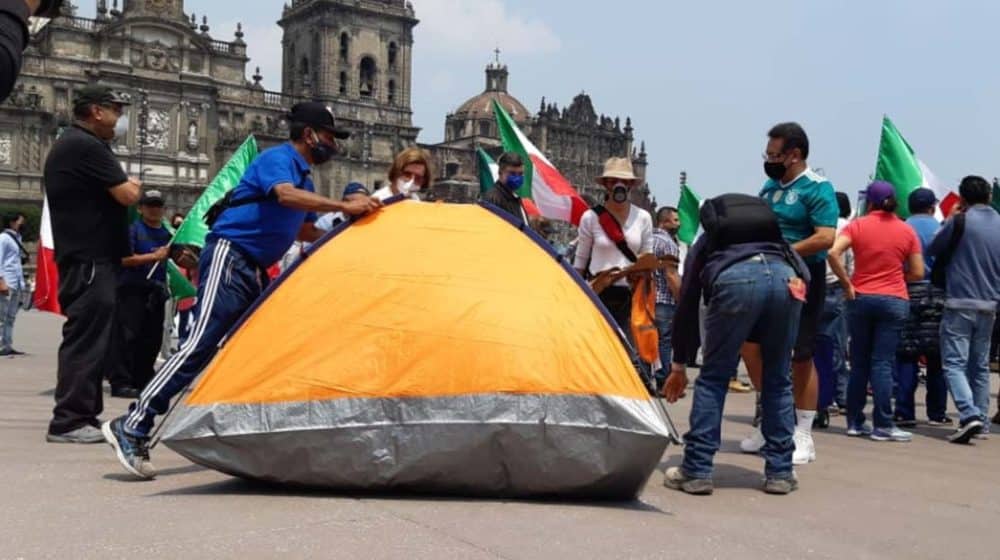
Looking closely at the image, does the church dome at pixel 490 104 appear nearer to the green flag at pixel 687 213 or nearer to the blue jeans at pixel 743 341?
the green flag at pixel 687 213

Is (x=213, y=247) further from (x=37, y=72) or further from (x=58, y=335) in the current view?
(x=37, y=72)

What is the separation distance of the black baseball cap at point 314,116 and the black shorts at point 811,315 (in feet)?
9.18

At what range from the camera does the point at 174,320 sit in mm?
14055

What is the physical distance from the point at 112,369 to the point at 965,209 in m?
6.90

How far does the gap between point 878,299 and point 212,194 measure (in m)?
5.98

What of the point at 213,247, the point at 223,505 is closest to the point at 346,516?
the point at 223,505

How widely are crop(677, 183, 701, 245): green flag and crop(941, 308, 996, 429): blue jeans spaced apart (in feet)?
28.3

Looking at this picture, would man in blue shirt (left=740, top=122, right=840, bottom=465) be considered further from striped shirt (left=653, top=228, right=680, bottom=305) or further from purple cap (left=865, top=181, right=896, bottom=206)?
striped shirt (left=653, top=228, right=680, bottom=305)

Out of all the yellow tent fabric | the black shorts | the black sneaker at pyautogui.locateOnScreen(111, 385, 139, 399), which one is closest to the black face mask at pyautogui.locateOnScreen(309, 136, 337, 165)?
the yellow tent fabric

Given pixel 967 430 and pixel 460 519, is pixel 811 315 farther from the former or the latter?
pixel 460 519

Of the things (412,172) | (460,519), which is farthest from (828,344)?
(460,519)

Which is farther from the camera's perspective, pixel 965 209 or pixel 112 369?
pixel 112 369

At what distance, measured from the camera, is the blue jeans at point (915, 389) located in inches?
355

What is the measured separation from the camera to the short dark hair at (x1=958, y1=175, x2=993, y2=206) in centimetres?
832
